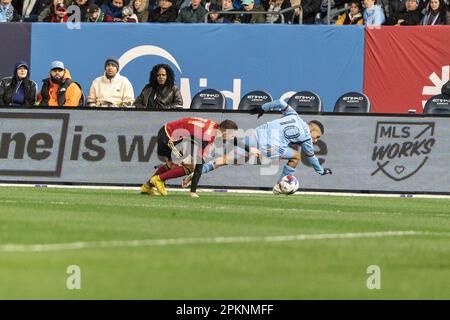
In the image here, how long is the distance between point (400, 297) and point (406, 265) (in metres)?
2.00

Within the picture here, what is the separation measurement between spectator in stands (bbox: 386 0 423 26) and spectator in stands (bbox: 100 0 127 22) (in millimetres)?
6097

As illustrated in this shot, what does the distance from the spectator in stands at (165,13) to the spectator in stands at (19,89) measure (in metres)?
3.86

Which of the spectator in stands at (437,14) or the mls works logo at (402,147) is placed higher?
the spectator in stands at (437,14)

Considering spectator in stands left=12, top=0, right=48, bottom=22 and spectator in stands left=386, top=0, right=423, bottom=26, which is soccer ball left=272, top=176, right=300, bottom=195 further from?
spectator in stands left=12, top=0, right=48, bottom=22

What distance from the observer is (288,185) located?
74.5 ft

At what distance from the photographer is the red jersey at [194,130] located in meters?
21.4

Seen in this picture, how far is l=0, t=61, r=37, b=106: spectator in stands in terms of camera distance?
85.7ft

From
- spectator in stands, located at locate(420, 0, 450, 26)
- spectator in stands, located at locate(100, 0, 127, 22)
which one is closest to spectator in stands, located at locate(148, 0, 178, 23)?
spectator in stands, located at locate(100, 0, 127, 22)

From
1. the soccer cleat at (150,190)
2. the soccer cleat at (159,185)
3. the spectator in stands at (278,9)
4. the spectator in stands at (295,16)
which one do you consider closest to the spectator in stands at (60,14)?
the spectator in stands at (278,9)

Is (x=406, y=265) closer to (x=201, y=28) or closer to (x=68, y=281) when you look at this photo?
(x=68, y=281)

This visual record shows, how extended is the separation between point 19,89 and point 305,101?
5558mm

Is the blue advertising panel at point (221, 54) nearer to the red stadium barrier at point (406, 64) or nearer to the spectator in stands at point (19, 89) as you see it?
the red stadium barrier at point (406, 64)
